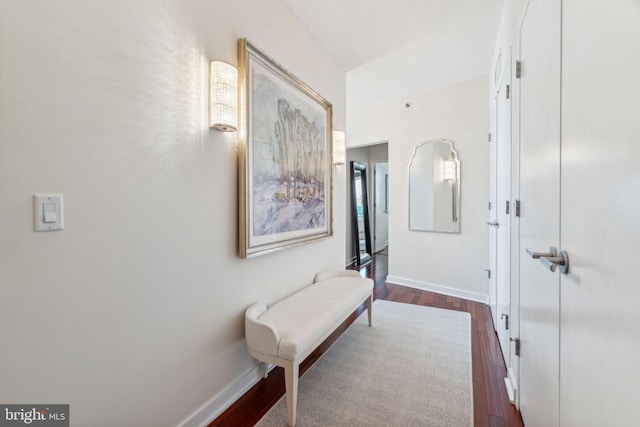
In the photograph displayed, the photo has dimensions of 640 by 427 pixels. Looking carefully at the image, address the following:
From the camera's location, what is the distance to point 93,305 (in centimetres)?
99

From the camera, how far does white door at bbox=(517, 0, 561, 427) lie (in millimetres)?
997

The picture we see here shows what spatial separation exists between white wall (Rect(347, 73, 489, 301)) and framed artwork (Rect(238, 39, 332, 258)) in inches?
60.7

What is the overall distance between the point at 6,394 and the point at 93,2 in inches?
51.5

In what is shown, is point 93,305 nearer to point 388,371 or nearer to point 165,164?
point 165,164

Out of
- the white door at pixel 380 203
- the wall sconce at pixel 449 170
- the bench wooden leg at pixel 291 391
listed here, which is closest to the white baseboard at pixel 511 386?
the bench wooden leg at pixel 291 391

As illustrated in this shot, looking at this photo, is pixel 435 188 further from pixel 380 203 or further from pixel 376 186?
pixel 380 203

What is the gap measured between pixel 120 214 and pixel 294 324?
3.42 ft

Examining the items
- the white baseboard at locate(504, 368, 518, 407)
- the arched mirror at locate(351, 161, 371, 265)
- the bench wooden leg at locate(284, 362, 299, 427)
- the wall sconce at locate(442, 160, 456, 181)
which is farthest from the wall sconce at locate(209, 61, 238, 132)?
the arched mirror at locate(351, 161, 371, 265)

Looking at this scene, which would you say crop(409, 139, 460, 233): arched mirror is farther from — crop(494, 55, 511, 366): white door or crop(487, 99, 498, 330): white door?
crop(494, 55, 511, 366): white door

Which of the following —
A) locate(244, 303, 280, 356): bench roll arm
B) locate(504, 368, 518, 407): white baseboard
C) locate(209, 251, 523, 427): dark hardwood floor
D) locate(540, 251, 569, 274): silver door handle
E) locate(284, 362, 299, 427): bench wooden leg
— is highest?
locate(540, 251, 569, 274): silver door handle

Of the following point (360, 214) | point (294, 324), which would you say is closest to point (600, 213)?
point (294, 324)

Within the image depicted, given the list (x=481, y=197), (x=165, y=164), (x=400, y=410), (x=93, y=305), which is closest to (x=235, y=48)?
(x=165, y=164)

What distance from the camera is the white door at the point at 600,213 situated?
567 millimetres

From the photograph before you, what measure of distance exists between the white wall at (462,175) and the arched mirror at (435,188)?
8 cm
